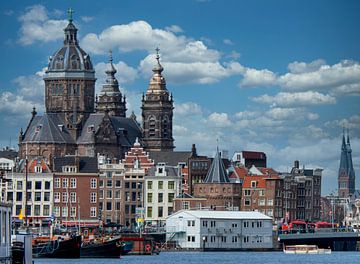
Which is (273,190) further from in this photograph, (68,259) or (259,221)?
(68,259)

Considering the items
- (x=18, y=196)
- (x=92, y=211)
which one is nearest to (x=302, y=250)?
(x=92, y=211)

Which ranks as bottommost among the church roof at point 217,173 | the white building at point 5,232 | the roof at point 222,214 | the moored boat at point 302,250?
the moored boat at point 302,250

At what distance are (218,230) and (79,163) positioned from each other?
28027 mm

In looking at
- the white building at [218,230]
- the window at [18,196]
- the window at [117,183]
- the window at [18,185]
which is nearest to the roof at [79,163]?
the window at [117,183]

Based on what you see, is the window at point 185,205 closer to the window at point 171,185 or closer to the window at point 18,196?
the window at point 171,185

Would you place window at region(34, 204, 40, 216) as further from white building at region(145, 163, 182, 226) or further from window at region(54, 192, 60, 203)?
white building at region(145, 163, 182, 226)

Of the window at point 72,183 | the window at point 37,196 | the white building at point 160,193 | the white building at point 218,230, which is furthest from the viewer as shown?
the white building at point 160,193

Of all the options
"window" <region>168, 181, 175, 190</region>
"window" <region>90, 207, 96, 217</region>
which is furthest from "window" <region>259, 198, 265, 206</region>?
"window" <region>90, 207, 96, 217</region>

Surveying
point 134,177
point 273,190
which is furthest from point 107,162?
point 273,190

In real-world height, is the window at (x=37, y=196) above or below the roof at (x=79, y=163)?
below

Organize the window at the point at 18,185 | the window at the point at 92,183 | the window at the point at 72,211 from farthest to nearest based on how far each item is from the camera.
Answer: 1. the window at the point at 92,183
2. the window at the point at 72,211
3. the window at the point at 18,185

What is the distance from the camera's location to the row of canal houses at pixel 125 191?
618 ft

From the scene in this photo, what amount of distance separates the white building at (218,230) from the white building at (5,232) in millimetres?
105473

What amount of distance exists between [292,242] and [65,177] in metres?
31.4
